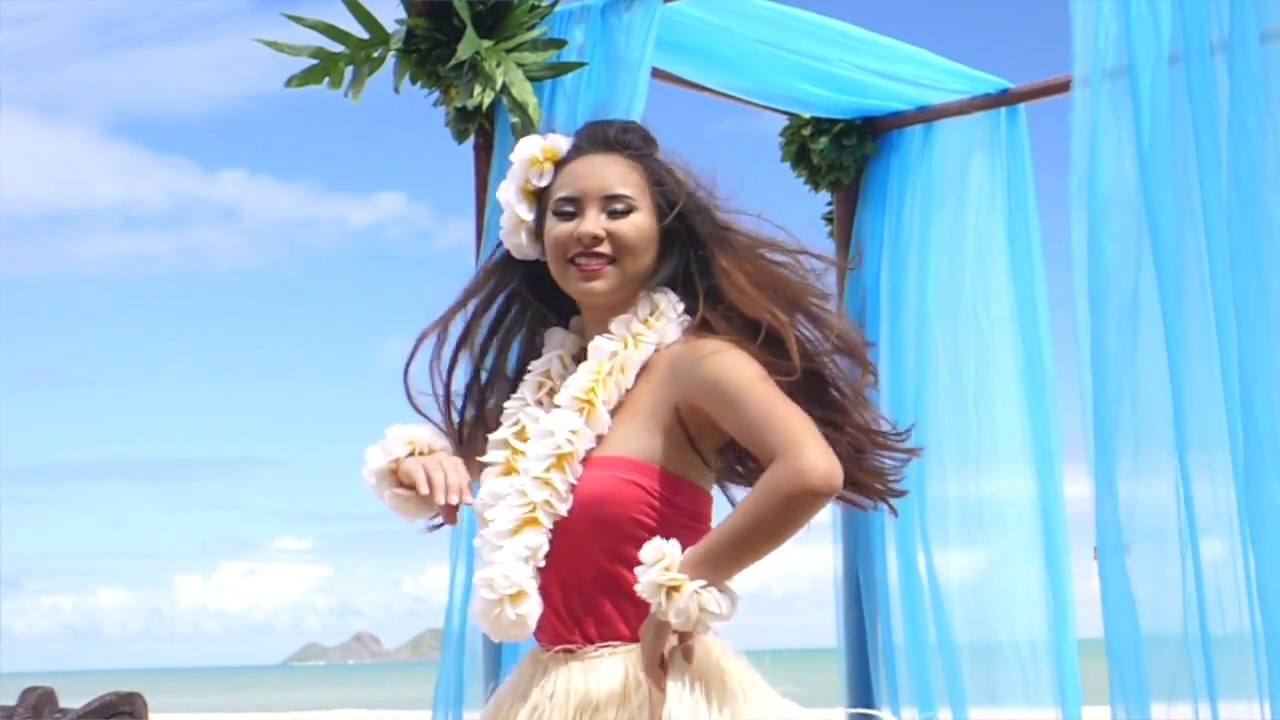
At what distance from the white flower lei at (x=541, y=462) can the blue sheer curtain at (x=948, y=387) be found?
2.48m

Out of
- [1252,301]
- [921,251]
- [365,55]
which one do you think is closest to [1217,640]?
[1252,301]

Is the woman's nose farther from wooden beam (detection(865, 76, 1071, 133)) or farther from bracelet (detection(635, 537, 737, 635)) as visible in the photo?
wooden beam (detection(865, 76, 1071, 133))

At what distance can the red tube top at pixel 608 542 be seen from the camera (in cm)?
175

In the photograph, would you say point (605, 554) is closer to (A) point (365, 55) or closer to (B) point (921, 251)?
(A) point (365, 55)

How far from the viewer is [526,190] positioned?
195 centimetres

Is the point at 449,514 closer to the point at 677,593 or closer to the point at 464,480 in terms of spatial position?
the point at 464,480

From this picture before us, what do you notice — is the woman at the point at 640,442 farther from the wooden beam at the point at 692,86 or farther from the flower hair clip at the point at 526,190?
the wooden beam at the point at 692,86

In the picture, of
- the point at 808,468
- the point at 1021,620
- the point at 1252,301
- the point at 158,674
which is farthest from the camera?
the point at 158,674

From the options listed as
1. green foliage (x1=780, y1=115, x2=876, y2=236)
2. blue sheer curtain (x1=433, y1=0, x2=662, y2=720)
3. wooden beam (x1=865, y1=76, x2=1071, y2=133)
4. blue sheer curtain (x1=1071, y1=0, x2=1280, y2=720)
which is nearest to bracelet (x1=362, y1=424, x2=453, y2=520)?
blue sheer curtain (x1=433, y1=0, x2=662, y2=720)

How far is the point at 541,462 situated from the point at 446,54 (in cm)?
192

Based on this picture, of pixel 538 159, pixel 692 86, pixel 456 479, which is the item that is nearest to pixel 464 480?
pixel 456 479

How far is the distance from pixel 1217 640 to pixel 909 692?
1.42 meters

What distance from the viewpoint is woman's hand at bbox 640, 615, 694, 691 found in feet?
5.40

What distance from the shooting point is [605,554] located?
5.77 ft
